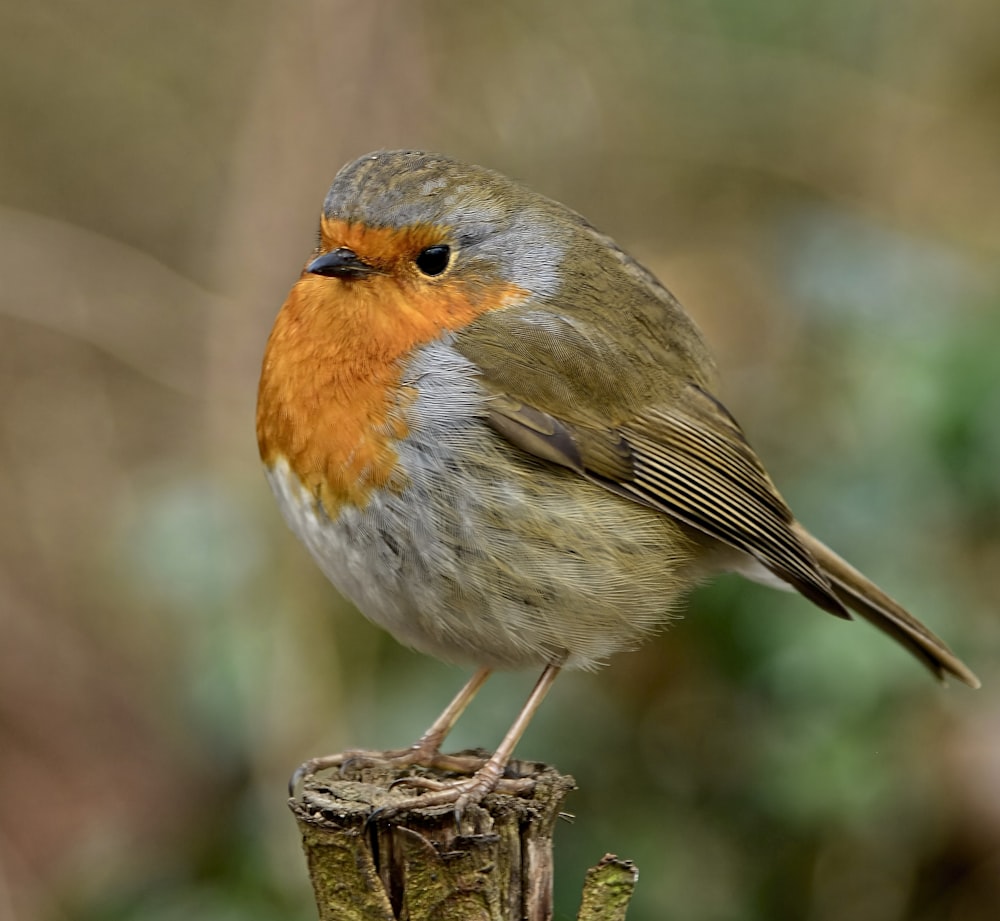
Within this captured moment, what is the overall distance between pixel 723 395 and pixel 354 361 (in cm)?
158

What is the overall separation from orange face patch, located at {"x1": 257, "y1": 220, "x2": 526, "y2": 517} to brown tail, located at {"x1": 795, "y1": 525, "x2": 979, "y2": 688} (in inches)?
45.5

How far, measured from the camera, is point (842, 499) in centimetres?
390

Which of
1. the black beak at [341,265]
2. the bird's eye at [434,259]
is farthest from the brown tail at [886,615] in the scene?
the black beak at [341,265]

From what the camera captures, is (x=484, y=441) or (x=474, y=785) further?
(x=484, y=441)

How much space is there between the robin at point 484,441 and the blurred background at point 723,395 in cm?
64

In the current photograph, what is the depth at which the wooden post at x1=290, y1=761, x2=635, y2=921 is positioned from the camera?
2.29 metres

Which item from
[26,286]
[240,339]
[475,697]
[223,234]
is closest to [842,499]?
[475,697]

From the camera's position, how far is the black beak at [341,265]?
288 cm

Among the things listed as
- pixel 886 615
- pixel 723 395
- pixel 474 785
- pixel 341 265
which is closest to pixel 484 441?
pixel 341 265

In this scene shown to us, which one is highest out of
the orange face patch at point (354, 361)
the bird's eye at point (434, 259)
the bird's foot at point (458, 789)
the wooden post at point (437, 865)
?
the bird's eye at point (434, 259)

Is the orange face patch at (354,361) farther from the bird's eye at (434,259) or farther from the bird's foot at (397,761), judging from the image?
the bird's foot at (397,761)

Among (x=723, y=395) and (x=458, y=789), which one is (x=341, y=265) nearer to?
(x=458, y=789)

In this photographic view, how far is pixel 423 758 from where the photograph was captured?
315cm

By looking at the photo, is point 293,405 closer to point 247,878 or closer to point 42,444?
point 247,878
